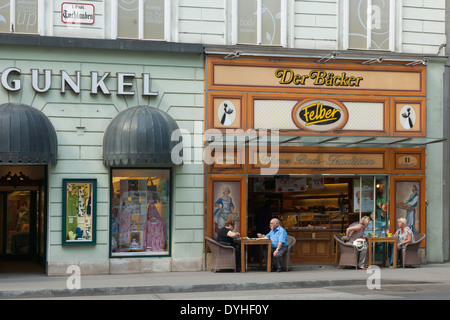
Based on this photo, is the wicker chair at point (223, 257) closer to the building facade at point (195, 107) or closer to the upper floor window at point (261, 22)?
the building facade at point (195, 107)

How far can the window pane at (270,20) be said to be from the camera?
19.9 metres

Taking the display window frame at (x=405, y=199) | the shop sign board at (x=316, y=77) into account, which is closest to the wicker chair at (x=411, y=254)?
the display window frame at (x=405, y=199)

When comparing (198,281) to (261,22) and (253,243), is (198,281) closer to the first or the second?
(253,243)

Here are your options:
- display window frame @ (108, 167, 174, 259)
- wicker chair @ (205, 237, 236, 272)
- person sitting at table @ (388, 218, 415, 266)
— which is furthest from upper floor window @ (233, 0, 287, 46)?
person sitting at table @ (388, 218, 415, 266)

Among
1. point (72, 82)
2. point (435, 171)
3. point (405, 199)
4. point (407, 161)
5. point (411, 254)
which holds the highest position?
point (72, 82)

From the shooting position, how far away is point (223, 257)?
1848 cm

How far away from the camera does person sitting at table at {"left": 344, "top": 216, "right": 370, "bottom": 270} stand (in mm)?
19406

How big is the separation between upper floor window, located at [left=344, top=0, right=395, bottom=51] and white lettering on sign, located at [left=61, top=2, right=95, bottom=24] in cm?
740

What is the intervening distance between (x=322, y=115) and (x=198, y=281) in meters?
6.50

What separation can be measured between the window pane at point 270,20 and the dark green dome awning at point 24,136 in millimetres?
6638

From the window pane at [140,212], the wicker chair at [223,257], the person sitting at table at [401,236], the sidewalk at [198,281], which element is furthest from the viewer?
the person sitting at table at [401,236]

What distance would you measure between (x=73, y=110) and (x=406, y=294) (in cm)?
964

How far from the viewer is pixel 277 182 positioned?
2195cm

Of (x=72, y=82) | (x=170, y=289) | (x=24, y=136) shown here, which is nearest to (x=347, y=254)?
(x=170, y=289)
